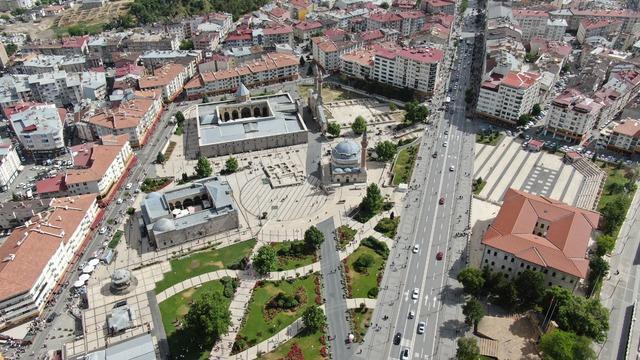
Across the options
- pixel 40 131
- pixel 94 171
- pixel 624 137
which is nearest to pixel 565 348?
pixel 624 137

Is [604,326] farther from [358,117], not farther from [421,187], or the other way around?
[358,117]

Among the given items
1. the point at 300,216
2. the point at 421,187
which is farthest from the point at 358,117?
the point at 300,216

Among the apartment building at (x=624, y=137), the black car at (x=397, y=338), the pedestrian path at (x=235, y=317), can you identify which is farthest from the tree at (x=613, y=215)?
the pedestrian path at (x=235, y=317)

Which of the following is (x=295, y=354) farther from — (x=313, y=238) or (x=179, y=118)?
(x=179, y=118)

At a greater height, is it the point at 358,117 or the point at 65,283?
the point at 358,117

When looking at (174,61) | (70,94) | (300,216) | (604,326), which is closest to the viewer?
(604,326)

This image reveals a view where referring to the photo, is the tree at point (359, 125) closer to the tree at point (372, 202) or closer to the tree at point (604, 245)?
the tree at point (372, 202)
